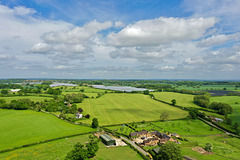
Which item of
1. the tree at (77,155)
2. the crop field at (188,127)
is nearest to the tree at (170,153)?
the tree at (77,155)

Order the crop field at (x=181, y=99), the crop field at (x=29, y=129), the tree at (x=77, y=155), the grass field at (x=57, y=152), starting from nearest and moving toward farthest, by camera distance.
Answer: the tree at (x=77, y=155)
the grass field at (x=57, y=152)
the crop field at (x=29, y=129)
the crop field at (x=181, y=99)

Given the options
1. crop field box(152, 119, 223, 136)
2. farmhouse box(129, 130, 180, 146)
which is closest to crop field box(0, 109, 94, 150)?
farmhouse box(129, 130, 180, 146)

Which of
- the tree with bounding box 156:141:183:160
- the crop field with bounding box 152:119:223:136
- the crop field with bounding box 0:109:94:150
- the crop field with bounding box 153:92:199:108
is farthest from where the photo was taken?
the crop field with bounding box 153:92:199:108

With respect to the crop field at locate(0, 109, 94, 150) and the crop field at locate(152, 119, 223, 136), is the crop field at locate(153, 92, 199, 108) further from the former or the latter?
the crop field at locate(0, 109, 94, 150)

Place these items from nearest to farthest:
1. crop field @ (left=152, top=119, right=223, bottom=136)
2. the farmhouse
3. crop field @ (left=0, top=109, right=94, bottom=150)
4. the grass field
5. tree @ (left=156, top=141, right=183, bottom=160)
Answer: tree @ (left=156, top=141, right=183, bottom=160)
the grass field
crop field @ (left=0, top=109, right=94, bottom=150)
the farmhouse
crop field @ (left=152, top=119, right=223, bottom=136)

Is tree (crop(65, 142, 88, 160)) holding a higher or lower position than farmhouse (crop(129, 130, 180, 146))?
higher

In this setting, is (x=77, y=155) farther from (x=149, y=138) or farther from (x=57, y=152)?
(x=149, y=138)

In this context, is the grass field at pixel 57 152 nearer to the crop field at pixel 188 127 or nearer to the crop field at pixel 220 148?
the crop field at pixel 220 148
